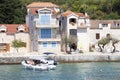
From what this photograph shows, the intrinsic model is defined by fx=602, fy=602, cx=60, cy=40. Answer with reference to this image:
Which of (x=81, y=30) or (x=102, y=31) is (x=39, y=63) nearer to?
(x=81, y=30)

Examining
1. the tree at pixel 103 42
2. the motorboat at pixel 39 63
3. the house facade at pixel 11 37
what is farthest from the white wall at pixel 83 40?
the motorboat at pixel 39 63

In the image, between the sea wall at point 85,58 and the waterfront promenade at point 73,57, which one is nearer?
the waterfront promenade at point 73,57

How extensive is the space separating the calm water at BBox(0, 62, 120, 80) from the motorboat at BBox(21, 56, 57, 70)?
67 cm

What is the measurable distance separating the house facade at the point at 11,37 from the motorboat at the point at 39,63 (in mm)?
11099

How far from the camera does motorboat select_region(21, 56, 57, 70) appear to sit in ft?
220

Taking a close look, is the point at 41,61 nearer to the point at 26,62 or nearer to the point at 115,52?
the point at 26,62

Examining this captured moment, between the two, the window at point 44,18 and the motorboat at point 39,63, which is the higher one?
the window at point 44,18

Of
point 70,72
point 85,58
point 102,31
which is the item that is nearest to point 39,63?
point 70,72

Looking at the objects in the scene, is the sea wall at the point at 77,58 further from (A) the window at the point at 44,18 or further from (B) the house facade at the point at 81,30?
(A) the window at the point at 44,18

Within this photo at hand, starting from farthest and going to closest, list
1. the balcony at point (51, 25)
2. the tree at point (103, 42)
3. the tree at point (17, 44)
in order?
the tree at point (103, 42), the balcony at point (51, 25), the tree at point (17, 44)

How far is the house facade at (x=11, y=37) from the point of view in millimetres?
80750

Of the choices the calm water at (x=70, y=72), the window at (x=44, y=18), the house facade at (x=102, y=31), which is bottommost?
the calm water at (x=70, y=72)

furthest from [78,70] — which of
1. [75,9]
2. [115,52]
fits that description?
[75,9]

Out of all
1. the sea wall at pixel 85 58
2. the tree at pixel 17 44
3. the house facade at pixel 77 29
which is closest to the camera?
the sea wall at pixel 85 58
